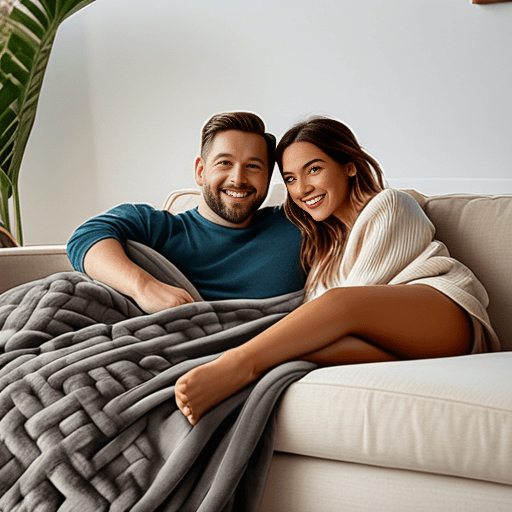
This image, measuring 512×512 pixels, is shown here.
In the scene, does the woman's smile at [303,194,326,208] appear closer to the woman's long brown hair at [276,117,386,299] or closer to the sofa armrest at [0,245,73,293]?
the woman's long brown hair at [276,117,386,299]

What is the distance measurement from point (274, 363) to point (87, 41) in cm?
242

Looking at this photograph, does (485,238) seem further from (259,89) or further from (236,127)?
(259,89)

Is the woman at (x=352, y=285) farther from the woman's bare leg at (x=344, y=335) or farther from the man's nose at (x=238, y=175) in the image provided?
the man's nose at (x=238, y=175)

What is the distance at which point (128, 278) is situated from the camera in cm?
148

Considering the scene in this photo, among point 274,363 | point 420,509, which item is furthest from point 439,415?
point 274,363

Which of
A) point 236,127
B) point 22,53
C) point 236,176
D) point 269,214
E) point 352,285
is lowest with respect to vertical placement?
point 352,285

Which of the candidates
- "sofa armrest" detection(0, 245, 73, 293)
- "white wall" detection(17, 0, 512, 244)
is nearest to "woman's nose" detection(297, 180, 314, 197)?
"sofa armrest" detection(0, 245, 73, 293)

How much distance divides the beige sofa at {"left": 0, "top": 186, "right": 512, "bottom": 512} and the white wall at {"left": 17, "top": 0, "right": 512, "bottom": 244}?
1261mm

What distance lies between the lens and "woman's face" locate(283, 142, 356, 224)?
5.24 ft

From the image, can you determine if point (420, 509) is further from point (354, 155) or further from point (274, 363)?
point (354, 155)

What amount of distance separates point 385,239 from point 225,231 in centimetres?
44

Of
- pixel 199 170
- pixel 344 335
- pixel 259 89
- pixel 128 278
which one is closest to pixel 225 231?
pixel 199 170

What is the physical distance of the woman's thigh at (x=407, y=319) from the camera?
1247 mm

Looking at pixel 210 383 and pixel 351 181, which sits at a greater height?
pixel 351 181
